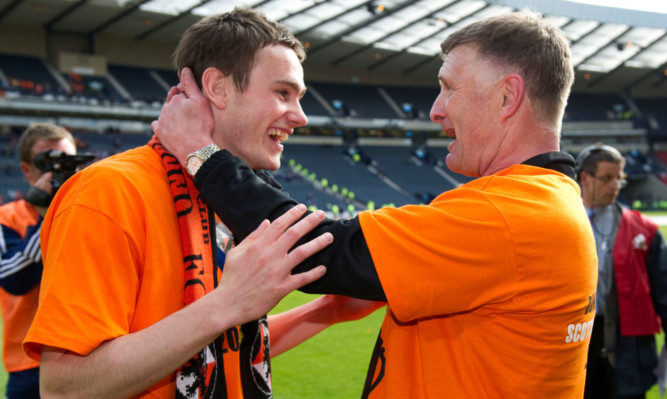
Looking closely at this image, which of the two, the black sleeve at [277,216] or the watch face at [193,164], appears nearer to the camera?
the black sleeve at [277,216]

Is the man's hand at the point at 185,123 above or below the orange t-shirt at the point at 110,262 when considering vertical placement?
above

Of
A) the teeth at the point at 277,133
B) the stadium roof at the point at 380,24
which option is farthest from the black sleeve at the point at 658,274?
the stadium roof at the point at 380,24

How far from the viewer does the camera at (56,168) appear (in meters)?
3.35

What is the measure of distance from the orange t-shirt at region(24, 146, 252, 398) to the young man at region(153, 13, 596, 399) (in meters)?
0.18

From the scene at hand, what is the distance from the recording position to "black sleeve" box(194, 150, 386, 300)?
5.12 feet

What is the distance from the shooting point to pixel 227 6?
2578 centimetres

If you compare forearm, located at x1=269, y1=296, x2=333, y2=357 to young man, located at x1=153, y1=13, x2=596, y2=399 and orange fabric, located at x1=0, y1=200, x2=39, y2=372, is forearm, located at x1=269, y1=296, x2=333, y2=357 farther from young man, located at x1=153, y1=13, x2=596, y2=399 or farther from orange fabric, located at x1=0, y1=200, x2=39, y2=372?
orange fabric, located at x1=0, y1=200, x2=39, y2=372

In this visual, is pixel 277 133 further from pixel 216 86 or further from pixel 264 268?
pixel 264 268

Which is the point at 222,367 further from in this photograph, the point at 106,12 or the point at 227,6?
the point at 106,12

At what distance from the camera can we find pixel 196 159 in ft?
5.71

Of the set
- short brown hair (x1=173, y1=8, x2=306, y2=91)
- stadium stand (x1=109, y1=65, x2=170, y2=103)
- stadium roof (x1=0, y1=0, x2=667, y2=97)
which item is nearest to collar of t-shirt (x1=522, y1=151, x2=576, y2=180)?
short brown hair (x1=173, y1=8, x2=306, y2=91)

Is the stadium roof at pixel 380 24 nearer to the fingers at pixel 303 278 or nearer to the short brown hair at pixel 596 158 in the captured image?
the short brown hair at pixel 596 158

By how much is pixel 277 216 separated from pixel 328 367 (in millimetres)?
4980

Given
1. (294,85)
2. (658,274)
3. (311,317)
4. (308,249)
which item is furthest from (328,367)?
(308,249)
